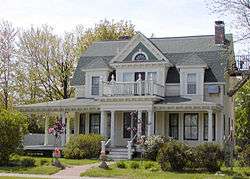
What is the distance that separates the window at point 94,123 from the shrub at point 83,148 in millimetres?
4601

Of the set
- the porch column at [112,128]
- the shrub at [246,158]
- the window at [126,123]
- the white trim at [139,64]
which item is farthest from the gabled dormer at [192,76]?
the shrub at [246,158]

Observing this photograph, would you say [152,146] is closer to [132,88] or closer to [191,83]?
[132,88]

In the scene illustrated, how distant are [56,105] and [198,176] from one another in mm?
16604

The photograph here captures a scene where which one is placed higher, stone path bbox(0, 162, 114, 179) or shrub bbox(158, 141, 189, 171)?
shrub bbox(158, 141, 189, 171)

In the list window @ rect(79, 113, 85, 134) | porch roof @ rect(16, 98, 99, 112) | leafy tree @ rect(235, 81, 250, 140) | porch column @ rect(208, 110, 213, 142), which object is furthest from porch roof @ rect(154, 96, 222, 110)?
leafy tree @ rect(235, 81, 250, 140)

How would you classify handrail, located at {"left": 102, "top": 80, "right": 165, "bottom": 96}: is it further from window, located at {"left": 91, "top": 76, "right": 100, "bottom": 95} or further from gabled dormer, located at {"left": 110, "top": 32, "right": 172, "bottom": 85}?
window, located at {"left": 91, "top": 76, "right": 100, "bottom": 95}

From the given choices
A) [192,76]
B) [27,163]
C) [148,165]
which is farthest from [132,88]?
[27,163]

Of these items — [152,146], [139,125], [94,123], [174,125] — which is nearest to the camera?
[152,146]

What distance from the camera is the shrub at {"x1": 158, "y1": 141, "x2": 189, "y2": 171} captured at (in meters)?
25.7

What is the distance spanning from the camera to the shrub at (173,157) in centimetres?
2573

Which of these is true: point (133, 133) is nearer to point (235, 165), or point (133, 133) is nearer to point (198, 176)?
point (235, 165)

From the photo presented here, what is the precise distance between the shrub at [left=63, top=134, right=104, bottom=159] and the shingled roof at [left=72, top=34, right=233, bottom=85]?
719 centimetres

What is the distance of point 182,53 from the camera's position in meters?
38.8

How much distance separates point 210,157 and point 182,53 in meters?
14.5
